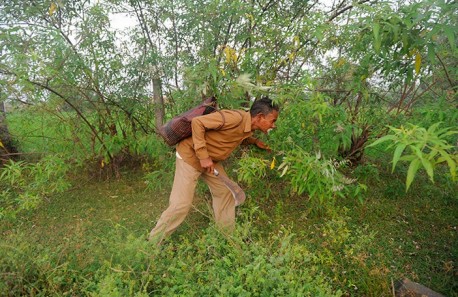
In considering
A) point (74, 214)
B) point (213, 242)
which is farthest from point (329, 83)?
point (74, 214)

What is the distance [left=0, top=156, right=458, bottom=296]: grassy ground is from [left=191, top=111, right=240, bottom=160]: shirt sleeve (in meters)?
0.43

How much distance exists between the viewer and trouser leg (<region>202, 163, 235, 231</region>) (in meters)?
2.64

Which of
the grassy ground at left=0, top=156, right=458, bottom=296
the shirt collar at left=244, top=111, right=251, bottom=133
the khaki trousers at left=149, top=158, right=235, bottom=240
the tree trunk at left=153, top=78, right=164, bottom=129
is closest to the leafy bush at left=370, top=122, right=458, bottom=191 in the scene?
the grassy ground at left=0, top=156, right=458, bottom=296

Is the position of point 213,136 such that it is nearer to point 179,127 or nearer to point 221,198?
point 179,127

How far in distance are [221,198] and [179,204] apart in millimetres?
456

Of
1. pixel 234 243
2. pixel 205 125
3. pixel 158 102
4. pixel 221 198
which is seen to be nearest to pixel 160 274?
pixel 234 243

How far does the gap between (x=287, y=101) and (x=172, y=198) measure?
1333 mm

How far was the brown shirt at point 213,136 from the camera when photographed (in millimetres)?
2246

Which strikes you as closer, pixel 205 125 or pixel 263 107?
pixel 205 125

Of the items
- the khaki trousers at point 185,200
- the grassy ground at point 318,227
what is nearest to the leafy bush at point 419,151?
the grassy ground at point 318,227

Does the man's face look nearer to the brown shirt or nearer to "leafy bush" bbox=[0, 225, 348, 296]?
the brown shirt

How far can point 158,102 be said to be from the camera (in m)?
3.99

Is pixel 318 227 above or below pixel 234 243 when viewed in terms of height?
below

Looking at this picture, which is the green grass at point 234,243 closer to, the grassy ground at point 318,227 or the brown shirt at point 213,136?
the grassy ground at point 318,227
